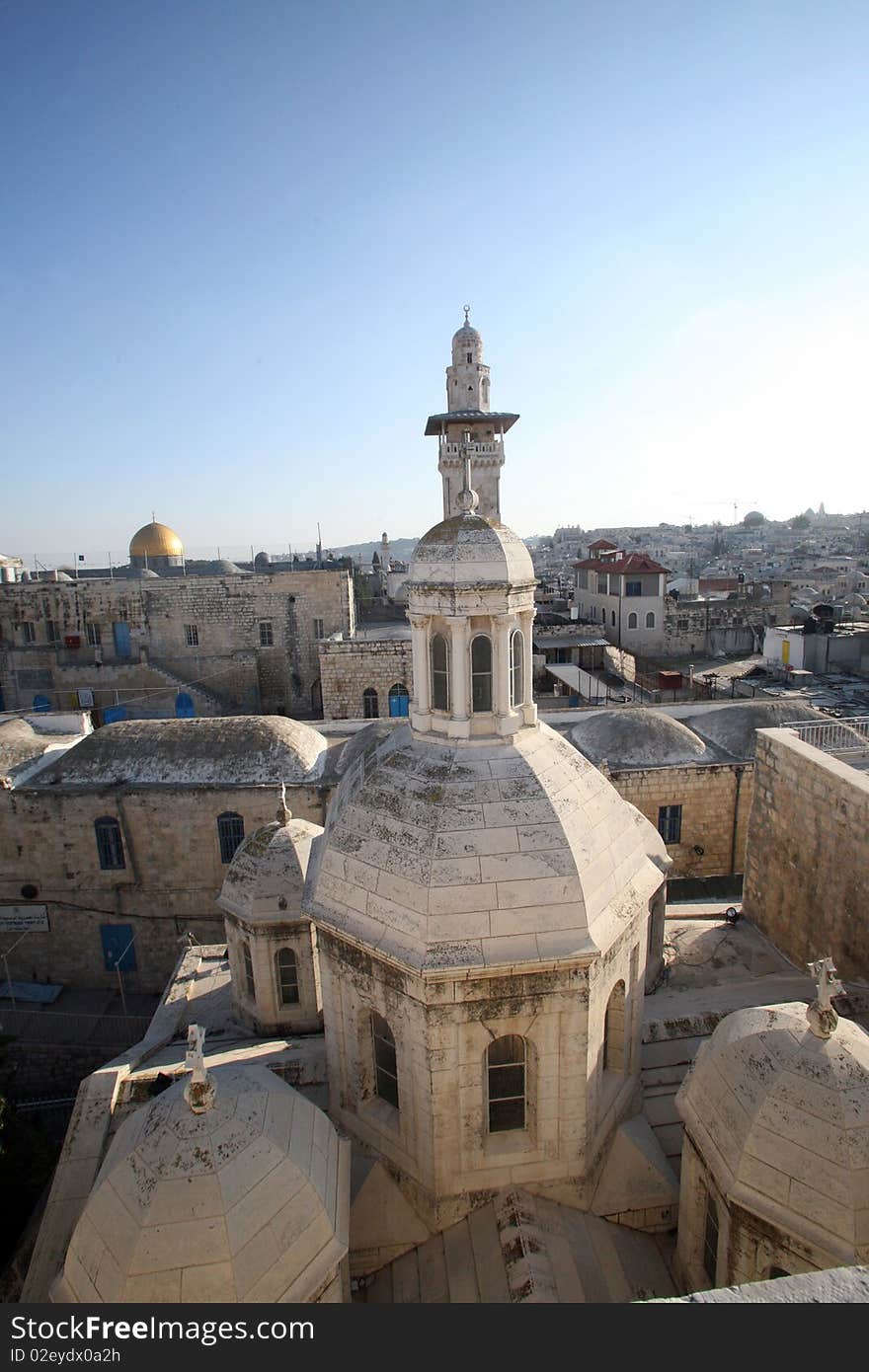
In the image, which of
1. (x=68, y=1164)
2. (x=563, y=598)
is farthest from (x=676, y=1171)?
(x=563, y=598)

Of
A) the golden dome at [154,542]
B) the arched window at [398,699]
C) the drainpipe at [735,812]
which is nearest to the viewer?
the drainpipe at [735,812]

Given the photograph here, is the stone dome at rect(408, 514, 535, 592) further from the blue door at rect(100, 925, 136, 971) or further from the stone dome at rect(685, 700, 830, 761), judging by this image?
the blue door at rect(100, 925, 136, 971)

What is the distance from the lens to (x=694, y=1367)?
3.11 meters

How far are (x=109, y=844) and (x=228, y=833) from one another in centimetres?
325

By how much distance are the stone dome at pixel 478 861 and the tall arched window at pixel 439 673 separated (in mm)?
517

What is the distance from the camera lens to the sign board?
20312 millimetres

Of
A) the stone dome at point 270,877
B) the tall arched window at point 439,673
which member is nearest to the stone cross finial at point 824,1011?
the tall arched window at point 439,673

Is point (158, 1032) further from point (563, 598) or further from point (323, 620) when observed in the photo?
point (563, 598)

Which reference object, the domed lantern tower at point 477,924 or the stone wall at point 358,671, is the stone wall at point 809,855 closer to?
the domed lantern tower at point 477,924

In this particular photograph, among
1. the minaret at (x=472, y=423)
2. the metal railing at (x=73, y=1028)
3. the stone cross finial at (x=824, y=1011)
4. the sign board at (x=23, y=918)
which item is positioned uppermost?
the minaret at (x=472, y=423)

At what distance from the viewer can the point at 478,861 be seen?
7793mm

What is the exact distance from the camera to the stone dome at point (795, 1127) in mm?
6086

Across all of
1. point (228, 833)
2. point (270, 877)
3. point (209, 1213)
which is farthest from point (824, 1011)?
point (228, 833)

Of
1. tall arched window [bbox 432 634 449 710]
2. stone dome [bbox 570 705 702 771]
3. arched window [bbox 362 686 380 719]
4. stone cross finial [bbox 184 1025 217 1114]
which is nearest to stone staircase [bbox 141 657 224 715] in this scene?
arched window [bbox 362 686 380 719]
